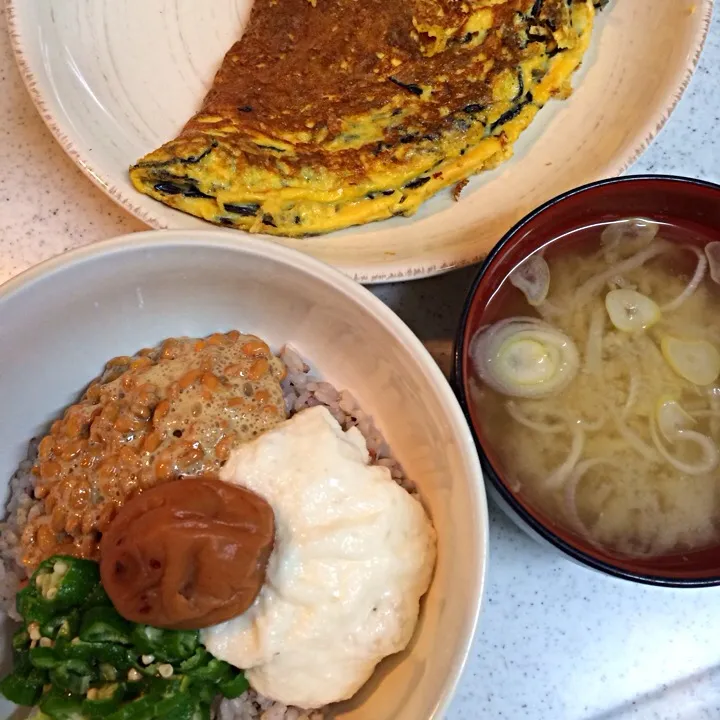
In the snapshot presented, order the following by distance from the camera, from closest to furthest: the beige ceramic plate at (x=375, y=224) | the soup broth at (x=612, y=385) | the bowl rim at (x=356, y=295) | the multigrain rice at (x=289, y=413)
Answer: the bowl rim at (x=356, y=295), the multigrain rice at (x=289, y=413), the soup broth at (x=612, y=385), the beige ceramic plate at (x=375, y=224)

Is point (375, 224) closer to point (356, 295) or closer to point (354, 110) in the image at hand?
point (354, 110)

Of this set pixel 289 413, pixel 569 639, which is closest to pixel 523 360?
pixel 289 413

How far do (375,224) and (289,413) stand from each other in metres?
0.47

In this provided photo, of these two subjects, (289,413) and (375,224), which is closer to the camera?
(289,413)

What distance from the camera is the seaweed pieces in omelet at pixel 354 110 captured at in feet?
4.52

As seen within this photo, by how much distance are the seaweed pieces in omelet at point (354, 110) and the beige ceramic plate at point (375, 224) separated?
5 centimetres

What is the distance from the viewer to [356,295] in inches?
41.9

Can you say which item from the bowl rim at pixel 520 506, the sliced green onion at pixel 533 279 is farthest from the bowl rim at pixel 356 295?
the sliced green onion at pixel 533 279

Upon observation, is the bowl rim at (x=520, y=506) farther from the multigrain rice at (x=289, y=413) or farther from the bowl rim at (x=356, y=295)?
the multigrain rice at (x=289, y=413)

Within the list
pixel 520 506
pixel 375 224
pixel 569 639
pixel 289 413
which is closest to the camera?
pixel 520 506

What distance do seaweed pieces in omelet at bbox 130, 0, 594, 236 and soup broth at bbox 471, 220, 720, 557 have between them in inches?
14.0

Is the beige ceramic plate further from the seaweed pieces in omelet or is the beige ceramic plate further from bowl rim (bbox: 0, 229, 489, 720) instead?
bowl rim (bbox: 0, 229, 489, 720)

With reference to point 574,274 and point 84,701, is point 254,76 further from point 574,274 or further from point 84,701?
point 84,701

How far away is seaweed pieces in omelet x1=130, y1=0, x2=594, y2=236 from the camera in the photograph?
1.38 meters
